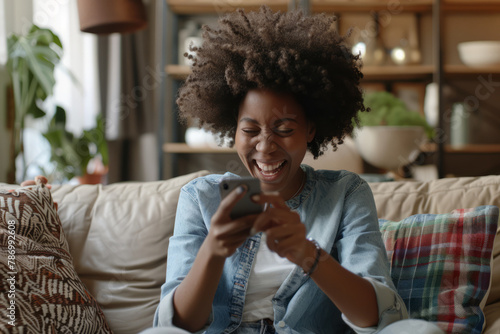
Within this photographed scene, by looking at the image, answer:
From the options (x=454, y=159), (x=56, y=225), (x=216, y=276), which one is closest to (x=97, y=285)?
(x=56, y=225)

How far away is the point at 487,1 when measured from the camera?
309 centimetres

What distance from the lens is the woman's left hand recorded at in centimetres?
84

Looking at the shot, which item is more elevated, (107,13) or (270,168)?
(107,13)

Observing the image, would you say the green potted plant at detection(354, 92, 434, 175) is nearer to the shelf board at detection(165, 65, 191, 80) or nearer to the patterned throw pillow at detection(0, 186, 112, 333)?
the shelf board at detection(165, 65, 191, 80)

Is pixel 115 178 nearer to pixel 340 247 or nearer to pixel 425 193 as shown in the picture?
pixel 425 193

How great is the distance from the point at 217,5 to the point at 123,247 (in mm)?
1998

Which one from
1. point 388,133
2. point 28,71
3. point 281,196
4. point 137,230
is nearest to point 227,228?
point 281,196

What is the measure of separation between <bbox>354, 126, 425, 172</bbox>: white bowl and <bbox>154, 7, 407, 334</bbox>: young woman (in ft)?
4.38

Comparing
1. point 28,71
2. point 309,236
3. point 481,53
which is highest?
point 481,53

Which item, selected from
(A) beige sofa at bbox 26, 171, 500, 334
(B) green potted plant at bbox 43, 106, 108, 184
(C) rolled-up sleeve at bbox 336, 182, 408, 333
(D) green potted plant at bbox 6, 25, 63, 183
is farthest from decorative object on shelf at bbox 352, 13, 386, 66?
(C) rolled-up sleeve at bbox 336, 182, 408, 333

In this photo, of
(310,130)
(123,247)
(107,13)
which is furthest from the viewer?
(107,13)

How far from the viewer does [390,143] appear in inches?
97.3

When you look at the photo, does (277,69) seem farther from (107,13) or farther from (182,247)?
(107,13)

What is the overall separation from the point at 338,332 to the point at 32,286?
0.63 metres
